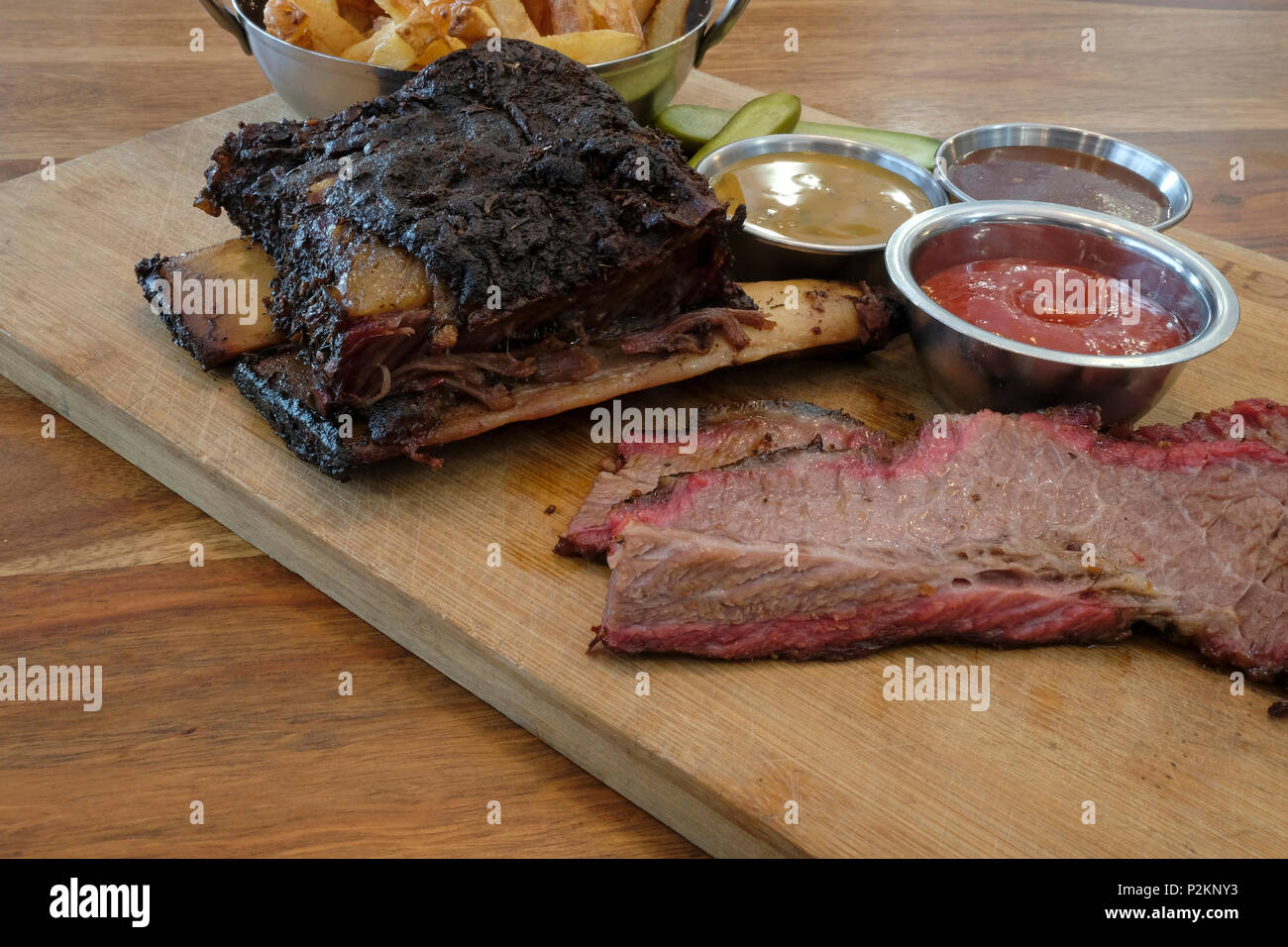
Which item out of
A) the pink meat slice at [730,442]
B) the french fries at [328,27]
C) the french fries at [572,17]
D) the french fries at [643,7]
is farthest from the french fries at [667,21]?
the pink meat slice at [730,442]

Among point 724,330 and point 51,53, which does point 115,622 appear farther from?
point 51,53

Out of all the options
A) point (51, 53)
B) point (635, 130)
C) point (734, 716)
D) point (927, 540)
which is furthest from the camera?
point (51, 53)

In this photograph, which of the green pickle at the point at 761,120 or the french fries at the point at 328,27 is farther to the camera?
the green pickle at the point at 761,120

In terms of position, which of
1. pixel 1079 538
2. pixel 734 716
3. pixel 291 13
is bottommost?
pixel 734 716

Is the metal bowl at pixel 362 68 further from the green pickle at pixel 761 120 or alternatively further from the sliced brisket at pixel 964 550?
the sliced brisket at pixel 964 550

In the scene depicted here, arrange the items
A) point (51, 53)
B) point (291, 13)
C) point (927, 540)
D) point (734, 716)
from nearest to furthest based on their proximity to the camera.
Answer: point (734, 716) < point (927, 540) < point (291, 13) < point (51, 53)

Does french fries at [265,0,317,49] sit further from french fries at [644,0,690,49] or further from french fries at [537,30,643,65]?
french fries at [644,0,690,49]

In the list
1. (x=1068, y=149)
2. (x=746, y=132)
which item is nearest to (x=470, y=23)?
(x=746, y=132)

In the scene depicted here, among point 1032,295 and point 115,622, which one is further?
point 1032,295

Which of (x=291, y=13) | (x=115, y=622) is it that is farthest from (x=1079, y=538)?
(x=291, y=13)
